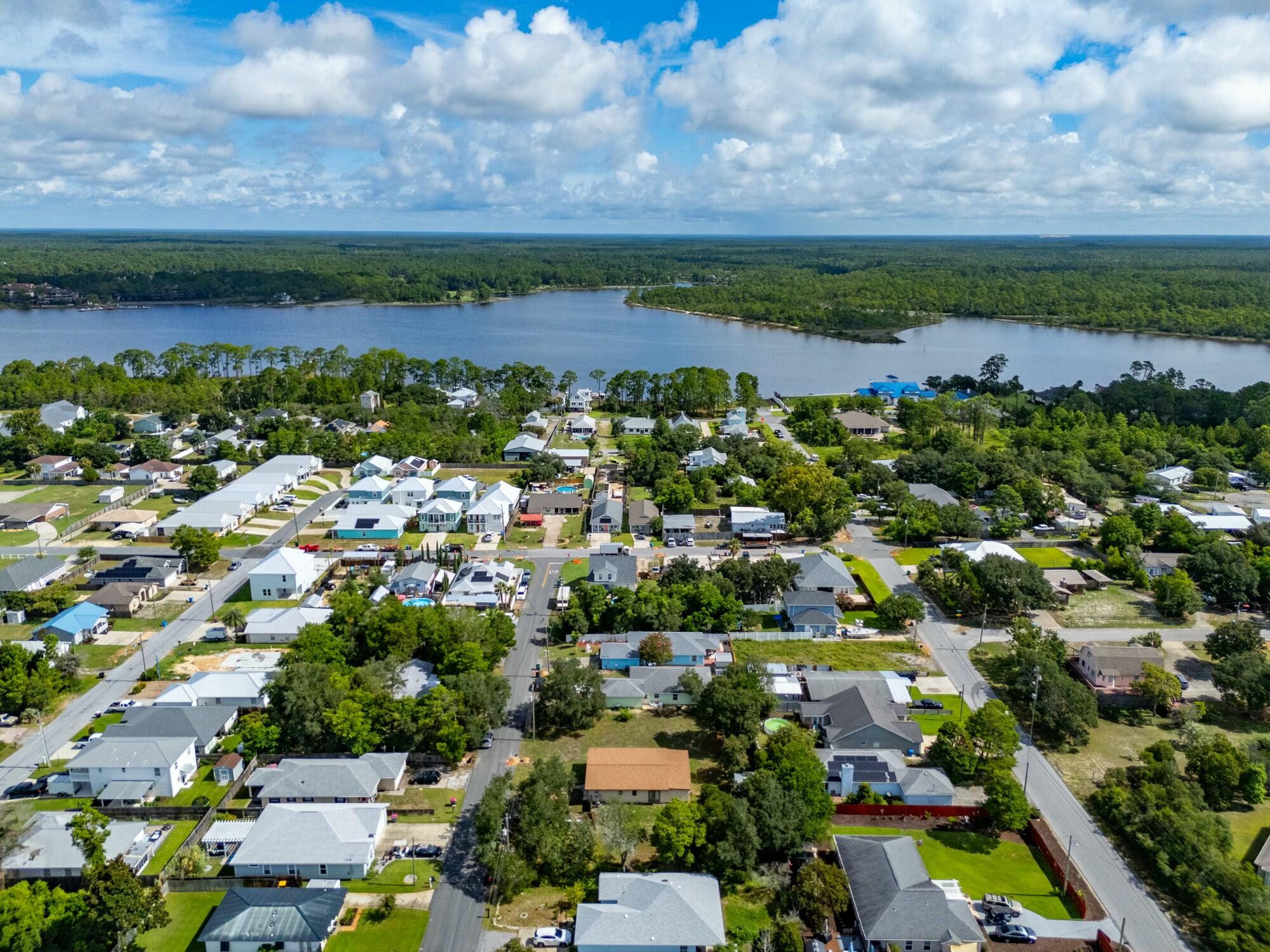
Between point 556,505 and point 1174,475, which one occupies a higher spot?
point 556,505

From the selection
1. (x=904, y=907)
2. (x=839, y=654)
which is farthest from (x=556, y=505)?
(x=904, y=907)

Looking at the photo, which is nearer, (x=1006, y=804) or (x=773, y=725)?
(x=1006, y=804)

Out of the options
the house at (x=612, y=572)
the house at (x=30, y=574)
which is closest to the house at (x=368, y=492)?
the house at (x=30, y=574)

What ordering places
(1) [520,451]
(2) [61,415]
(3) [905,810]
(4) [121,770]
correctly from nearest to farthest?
(3) [905,810]
(4) [121,770]
(1) [520,451]
(2) [61,415]

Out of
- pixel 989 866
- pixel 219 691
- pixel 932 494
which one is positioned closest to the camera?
pixel 989 866

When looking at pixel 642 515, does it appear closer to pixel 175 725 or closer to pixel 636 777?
pixel 636 777

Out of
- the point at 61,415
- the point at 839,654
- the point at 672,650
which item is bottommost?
the point at 839,654
